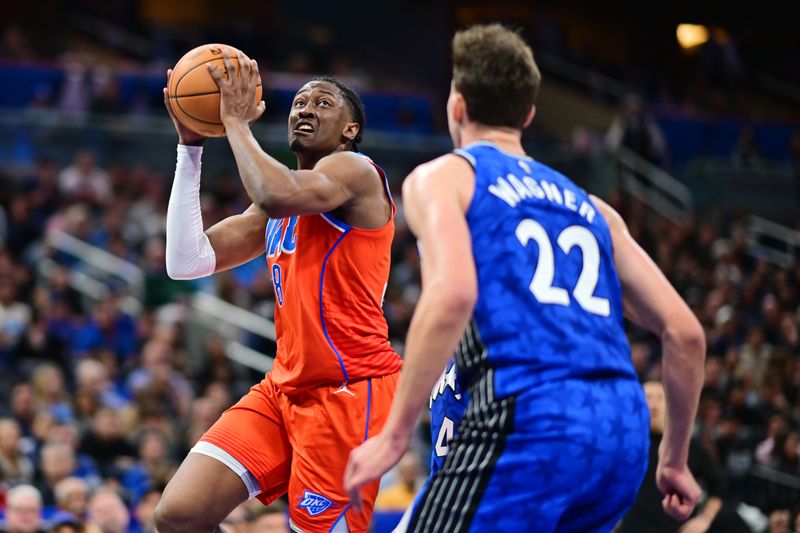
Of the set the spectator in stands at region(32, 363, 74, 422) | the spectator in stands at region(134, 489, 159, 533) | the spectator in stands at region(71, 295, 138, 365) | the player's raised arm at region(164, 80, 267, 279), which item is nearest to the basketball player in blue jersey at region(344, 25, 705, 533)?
the player's raised arm at region(164, 80, 267, 279)

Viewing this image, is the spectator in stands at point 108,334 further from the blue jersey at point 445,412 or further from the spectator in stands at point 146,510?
the blue jersey at point 445,412

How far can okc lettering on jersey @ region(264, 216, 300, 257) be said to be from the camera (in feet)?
15.5

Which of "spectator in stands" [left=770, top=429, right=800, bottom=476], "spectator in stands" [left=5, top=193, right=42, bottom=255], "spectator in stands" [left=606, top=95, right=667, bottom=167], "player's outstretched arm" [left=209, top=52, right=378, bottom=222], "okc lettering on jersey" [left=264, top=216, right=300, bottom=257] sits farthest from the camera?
"spectator in stands" [left=606, top=95, right=667, bottom=167]

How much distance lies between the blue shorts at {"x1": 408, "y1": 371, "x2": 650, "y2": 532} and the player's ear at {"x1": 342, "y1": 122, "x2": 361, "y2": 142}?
1821 mm

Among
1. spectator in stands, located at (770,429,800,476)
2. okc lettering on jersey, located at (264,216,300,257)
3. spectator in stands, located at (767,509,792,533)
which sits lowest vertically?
spectator in stands, located at (770,429,800,476)

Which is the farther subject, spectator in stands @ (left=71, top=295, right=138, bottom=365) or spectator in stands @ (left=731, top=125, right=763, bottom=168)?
spectator in stands @ (left=731, top=125, right=763, bottom=168)

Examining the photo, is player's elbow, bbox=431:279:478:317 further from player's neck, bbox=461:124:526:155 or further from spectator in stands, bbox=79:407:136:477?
spectator in stands, bbox=79:407:136:477

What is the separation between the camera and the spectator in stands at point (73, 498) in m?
8.31

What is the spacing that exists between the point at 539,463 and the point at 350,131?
83.0 inches

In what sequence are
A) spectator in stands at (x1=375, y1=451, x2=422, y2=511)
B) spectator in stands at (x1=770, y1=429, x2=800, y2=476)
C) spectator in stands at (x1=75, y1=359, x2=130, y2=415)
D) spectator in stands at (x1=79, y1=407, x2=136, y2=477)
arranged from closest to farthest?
spectator in stands at (x1=375, y1=451, x2=422, y2=511) → spectator in stands at (x1=79, y1=407, x2=136, y2=477) → spectator in stands at (x1=75, y1=359, x2=130, y2=415) → spectator in stands at (x1=770, y1=429, x2=800, y2=476)

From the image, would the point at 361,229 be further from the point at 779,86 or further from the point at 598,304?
the point at 779,86

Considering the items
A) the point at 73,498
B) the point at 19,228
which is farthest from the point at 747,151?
the point at 73,498

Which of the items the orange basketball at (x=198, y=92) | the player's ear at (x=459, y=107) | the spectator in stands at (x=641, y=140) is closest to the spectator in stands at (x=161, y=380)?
the orange basketball at (x=198, y=92)

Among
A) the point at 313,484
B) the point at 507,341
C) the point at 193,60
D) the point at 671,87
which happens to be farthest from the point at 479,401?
the point at 671,87
